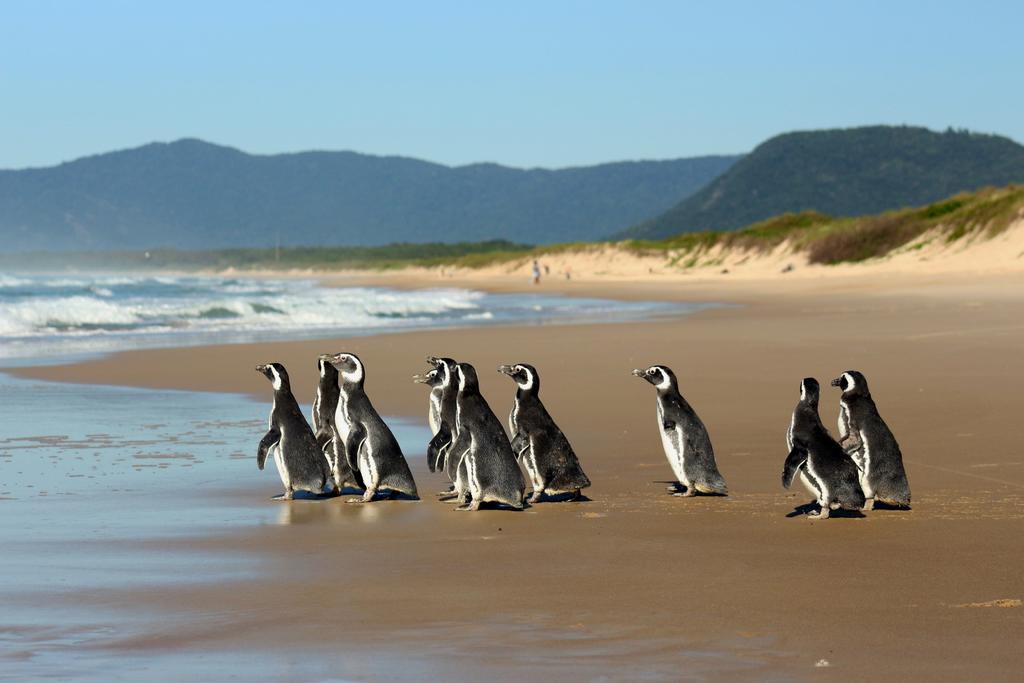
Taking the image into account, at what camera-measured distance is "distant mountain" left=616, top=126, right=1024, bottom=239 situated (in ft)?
530

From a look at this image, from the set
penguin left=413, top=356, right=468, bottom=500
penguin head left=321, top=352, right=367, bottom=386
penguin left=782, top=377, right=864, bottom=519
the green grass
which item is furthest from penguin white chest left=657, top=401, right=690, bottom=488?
the green grass

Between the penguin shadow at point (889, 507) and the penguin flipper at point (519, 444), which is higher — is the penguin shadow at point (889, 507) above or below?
below

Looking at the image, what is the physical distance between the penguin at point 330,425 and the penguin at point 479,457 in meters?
0.91

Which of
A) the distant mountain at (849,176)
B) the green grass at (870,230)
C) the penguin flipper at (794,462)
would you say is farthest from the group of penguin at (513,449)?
the distant mountain at (849,176)

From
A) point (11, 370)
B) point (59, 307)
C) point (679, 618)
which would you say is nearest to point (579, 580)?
point (679, 618)

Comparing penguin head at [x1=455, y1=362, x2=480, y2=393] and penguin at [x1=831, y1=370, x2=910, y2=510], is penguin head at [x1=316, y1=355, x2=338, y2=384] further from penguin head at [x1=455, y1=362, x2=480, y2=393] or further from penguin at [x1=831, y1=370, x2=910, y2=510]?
penguin at [x1=831, y1=370, x2=910, y2=510]

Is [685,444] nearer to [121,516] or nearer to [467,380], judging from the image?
[467,380]

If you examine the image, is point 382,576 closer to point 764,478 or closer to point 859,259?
point 764,478

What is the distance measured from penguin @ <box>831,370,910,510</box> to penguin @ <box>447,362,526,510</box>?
1.97 m

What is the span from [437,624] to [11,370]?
581 inches

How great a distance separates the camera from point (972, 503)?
8.03m

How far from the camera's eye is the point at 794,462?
26.4 ft

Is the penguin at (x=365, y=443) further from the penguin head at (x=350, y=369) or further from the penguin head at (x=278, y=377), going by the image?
the penguin head at (x=278, y=377)

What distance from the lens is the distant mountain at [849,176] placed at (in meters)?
162
